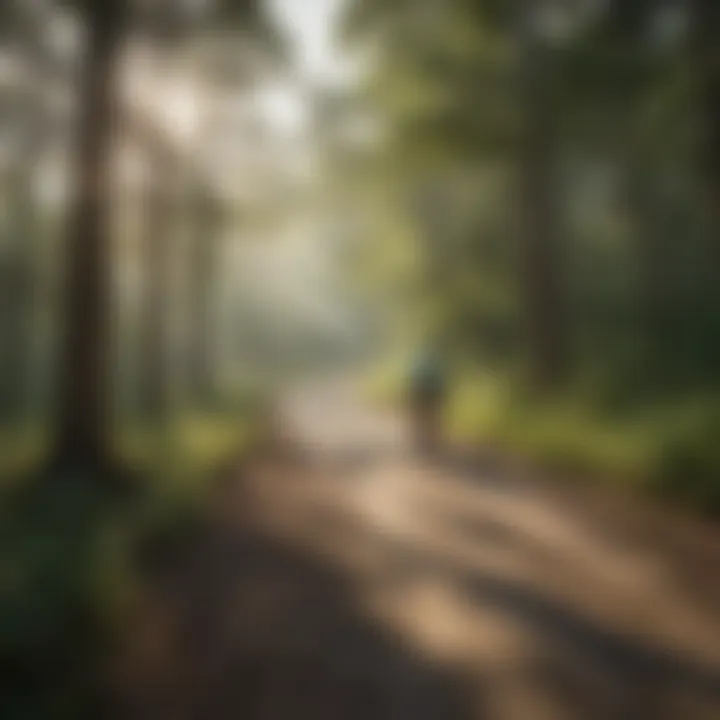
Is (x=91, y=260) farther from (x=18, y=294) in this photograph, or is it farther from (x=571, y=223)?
(x=571, y=223)

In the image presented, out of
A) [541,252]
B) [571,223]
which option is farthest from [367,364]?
[571,223]

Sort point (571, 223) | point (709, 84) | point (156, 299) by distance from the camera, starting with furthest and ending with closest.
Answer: point (571, 223) < point (156, 299) < point (709, 84)

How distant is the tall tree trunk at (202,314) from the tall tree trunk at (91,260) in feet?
21.0

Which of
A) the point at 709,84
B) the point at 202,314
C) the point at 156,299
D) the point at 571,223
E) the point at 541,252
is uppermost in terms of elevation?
the point at 709,84

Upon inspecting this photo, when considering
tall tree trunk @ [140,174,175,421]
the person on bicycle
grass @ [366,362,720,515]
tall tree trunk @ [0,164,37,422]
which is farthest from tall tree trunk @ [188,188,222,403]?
the person on bicycle

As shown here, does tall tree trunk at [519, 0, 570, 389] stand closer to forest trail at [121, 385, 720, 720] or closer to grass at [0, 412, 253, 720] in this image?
forest trail at [121, 385, 720, 720]

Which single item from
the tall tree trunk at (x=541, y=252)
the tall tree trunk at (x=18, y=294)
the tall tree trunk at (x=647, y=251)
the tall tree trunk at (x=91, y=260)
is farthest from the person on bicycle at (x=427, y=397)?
the tall tree trunk at (x=18, y=294)

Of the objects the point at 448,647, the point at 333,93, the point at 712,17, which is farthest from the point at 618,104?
the point at 448,647

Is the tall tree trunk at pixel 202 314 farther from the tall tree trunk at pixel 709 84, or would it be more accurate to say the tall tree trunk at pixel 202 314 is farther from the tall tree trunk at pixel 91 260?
the tall tree trunk at pixel 709 84

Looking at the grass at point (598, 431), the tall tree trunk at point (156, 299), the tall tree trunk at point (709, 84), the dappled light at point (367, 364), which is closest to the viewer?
the dappled light at point (367, 364)

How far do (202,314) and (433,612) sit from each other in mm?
13189

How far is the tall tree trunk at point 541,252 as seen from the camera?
15.8 metres

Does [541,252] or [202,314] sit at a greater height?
[541,252]

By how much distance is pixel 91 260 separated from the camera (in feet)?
34.0
